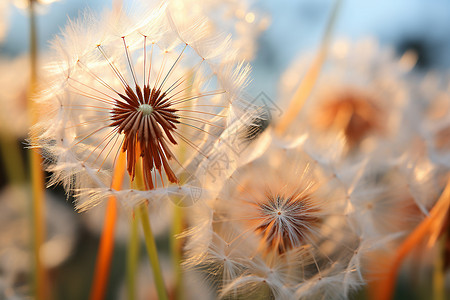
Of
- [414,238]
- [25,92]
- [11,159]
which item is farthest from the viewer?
[25,92]

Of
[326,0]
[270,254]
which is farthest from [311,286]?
[326,0]

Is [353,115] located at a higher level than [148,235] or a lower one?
higher

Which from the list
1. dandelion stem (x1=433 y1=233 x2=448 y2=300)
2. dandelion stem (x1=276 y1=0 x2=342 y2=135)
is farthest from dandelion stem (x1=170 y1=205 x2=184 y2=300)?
dandelion stem (x1=433 y1=233 x2=448 y2=300)

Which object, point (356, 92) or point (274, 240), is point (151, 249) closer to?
point (274, 240)

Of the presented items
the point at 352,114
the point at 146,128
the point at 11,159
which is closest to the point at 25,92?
the point at 11,159

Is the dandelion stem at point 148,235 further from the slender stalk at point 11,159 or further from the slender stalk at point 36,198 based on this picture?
the slender stalk at point 11,159

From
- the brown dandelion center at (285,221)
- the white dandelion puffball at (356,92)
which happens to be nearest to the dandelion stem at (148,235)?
the brown dandelion center at (285,221)

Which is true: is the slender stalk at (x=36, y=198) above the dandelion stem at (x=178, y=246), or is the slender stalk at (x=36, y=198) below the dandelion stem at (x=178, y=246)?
above

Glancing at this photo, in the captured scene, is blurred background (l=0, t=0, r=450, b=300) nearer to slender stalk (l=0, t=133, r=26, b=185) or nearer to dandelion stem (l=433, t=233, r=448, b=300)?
slender stalk (l=0, t=133, r=26, b=185)
